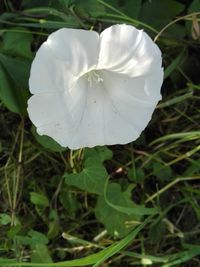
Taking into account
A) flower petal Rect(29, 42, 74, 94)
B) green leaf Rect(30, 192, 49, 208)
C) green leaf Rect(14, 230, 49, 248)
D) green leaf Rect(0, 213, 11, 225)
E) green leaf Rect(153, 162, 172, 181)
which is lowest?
green leaf Rect(14, 230, 49, 248)

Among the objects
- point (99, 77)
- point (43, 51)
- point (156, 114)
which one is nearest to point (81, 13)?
point (99, 77)

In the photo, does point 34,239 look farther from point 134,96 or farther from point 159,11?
point 159,11

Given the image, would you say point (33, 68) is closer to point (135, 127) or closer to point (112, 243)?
point (135, 127)

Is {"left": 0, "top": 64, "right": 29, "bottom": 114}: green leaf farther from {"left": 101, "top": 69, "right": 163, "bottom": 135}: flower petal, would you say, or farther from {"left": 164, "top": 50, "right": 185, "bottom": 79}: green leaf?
{"left": 164, "top": 50, "right": 185, "bottom": 79}: green leaf

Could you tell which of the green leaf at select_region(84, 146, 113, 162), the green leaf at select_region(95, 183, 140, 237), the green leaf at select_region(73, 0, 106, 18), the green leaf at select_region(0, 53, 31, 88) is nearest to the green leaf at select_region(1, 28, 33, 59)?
the green leaf at select_region(0, 53, 31, 88)

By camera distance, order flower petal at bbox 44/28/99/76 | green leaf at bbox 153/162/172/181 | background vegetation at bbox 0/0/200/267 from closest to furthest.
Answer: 1. flower petal at bbox 44/28/99/76
2. background vegetation at bbox 0/0/200/267
3. green leaf at bbox 153/162/172/181

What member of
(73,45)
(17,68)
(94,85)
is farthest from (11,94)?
(73,45)

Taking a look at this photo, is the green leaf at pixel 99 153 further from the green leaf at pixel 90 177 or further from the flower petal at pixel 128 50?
the flower petal at pixel 128 50
